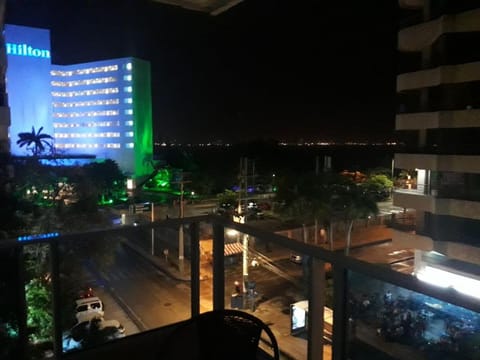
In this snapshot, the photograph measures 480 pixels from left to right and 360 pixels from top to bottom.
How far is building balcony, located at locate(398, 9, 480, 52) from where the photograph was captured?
13.6m

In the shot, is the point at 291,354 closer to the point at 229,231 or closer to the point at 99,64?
the point at 229,231

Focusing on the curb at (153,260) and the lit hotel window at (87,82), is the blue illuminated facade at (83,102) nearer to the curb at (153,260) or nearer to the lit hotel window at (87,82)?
the lit hotel window at (87,82)

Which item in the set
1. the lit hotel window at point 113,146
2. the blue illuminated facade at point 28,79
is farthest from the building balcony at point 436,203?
the lit hotel window at point 113,146

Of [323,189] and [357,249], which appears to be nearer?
[323,189]

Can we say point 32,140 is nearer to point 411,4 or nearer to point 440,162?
point 411,4

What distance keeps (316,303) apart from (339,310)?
0.18 meters

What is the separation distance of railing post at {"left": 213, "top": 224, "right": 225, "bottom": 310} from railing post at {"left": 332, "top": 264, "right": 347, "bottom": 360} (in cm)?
109

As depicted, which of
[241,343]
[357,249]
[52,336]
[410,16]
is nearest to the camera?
[241,343]

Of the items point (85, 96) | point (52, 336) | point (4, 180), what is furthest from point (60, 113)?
point (52, 336)

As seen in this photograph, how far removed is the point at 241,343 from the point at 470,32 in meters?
15.6

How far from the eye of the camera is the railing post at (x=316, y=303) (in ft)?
6.03

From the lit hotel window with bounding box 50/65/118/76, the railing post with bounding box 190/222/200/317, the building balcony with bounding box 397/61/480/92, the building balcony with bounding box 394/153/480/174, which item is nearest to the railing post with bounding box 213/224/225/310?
the railing post with bounding box 190/222/200/317

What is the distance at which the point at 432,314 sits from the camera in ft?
5.65

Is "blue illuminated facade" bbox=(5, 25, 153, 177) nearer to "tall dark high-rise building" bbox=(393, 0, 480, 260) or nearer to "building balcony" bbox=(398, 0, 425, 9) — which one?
"building balcony" bbox=(398, 0, 425, 9)
